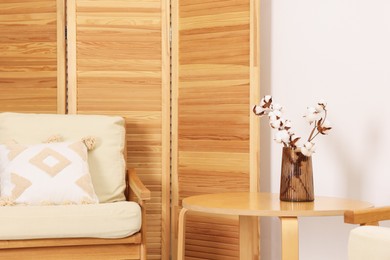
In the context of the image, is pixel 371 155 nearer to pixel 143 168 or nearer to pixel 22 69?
pixel 143 168

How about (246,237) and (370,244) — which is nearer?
(370,244)

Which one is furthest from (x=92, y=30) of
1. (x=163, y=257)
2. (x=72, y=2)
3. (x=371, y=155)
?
(x=371, y=155)

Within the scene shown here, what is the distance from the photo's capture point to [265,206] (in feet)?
7.70

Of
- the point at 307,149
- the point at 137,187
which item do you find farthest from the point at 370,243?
the point at 137,187

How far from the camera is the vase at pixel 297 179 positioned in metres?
2.48

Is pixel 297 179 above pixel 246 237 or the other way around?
above

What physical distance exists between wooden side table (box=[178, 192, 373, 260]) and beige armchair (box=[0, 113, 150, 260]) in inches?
10.7

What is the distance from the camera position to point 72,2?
338 cm

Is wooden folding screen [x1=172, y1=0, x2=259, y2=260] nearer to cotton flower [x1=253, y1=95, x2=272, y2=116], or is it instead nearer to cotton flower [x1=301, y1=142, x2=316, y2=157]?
cotton flower [x1=253, y1=95, x2=272, y2=116]

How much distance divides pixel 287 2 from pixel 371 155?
898 millimetres

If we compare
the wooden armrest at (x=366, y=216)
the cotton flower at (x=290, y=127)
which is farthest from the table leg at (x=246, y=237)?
the wooden armrest at (x=366, y=216)

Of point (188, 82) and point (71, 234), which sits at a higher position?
point (188, 82)

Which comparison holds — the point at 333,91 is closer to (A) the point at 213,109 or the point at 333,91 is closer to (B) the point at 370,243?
(A) the point at 213,109

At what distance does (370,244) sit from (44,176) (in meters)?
1.54
